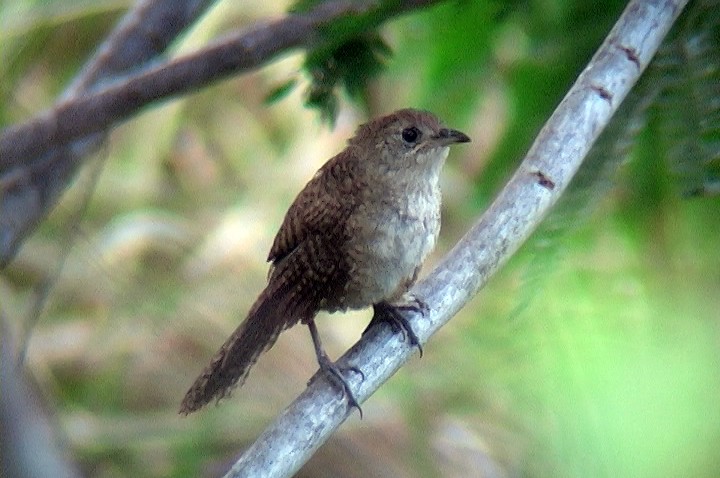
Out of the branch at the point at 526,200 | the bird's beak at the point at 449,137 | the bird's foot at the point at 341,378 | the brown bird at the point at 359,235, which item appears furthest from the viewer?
the bird's beak at the point at 449,137

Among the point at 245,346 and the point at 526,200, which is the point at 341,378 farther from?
the point at 526,200

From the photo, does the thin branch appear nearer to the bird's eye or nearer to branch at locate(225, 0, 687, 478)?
the bird's eye

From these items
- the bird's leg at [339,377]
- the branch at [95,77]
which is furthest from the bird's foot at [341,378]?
the branch at [95,77]

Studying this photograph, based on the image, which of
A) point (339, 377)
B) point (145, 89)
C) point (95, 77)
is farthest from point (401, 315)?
point (95, 77)

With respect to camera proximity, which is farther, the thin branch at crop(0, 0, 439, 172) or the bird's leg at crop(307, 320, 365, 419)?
the thin branch at crop(0, 0, 439, 172)

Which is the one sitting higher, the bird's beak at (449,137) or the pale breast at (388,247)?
the bird's beak at (449,137)

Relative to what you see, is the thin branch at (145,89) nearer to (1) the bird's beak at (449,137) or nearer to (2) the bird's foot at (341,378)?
(1) the bird's beak at (449,137)

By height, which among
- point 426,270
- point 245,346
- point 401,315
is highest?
point 245,346

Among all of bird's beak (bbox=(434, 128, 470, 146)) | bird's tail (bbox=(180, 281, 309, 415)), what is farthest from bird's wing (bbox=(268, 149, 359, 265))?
bird's beak (bbox=(434, 128, 470, 146))
